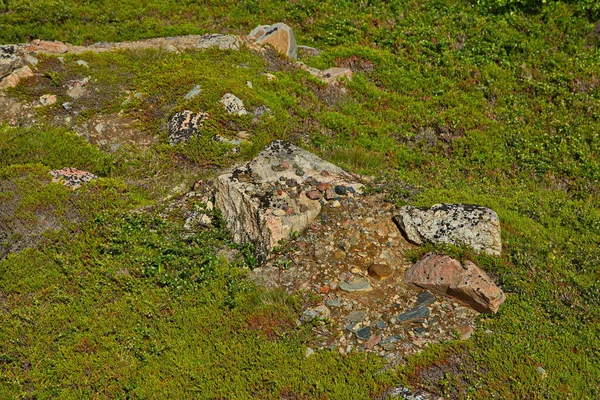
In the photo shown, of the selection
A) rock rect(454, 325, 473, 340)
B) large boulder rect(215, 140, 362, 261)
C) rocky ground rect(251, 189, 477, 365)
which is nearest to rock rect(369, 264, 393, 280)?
rocky ground rect(251, 189, 477, 365)

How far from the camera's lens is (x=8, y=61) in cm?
1402

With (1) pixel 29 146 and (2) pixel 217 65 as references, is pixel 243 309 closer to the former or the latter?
(1) pixel 29 146

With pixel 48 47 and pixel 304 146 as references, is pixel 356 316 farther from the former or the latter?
pixel 48 47

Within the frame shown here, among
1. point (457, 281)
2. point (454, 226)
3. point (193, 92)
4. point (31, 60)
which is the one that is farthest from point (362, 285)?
point (31, 60)

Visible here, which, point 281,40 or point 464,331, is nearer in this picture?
point 464,331

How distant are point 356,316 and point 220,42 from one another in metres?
9.75

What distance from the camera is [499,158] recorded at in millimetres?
12711

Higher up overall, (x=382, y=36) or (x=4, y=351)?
(x=382, y=36)

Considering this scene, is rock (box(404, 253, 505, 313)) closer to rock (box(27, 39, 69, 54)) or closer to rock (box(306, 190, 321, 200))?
rock (box(306, 190, 321, 200))

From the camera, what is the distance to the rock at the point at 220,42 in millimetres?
15305

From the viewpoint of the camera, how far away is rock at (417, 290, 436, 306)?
847 centimetres

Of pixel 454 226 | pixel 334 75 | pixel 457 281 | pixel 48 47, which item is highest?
pixel 454 226

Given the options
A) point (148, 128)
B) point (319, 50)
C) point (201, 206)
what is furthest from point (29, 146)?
point (319, 50)

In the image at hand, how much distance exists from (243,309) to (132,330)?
5.24 feet
